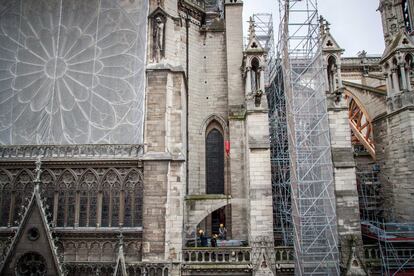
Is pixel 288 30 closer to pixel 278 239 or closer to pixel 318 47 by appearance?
pixel 318 47

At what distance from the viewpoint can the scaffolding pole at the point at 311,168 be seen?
11.4 m

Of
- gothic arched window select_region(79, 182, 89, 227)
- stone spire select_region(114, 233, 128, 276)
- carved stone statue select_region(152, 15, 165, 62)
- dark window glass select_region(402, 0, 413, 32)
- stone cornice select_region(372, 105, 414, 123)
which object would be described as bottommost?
stone spire select_region(114, 233, 128, 276)

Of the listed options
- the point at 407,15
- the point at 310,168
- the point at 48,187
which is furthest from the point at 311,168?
the point at 407,15

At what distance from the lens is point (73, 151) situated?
40.8 ft

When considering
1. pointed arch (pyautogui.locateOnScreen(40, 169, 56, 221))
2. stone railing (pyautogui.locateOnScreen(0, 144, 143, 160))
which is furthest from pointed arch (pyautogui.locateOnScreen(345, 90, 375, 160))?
pointed arch (pyautogui.locateOnScreen(40, 169, 56, 221))

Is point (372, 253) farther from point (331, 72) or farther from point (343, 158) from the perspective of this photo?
point (331, 72)

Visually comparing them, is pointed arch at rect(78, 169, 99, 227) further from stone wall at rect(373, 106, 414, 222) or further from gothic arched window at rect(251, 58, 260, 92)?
stone wall at rect(373, 106, 414, 222)

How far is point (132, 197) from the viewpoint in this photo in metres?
12.0

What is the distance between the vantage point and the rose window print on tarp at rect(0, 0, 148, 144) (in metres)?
13.2

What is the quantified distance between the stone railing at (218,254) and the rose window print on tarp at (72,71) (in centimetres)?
486

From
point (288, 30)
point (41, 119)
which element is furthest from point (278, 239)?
point (41, 119)

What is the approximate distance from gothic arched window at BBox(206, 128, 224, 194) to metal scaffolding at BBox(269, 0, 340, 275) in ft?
10.6

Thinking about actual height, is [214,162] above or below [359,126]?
below

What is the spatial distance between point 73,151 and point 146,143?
298 centimetres
